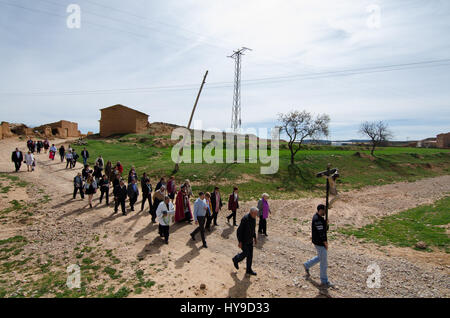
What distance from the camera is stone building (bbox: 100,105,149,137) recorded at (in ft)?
151

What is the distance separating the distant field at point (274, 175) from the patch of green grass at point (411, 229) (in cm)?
809

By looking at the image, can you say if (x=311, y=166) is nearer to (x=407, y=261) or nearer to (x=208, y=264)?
(x=407, y=261)

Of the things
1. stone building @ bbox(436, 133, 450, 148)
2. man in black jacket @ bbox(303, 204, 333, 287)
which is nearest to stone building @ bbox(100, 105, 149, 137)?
man in black jacket @ bbox(303, 204, 333, 287)

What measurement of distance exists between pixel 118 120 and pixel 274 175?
1386 inches

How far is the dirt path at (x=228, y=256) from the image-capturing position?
641 centimetres

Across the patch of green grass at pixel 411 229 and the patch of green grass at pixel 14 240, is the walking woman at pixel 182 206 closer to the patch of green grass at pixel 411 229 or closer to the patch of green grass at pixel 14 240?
the patch of green grass at pixel 14 240

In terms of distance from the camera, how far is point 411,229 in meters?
12.2

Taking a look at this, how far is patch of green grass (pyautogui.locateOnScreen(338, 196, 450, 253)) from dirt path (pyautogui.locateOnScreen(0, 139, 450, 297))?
0.98m

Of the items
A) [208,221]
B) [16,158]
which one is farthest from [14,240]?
[16,158]

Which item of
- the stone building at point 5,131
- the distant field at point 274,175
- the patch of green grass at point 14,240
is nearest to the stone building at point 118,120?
the distant field at point 274,175

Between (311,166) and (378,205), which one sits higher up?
(311,166)

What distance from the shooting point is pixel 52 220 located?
11070 mm
